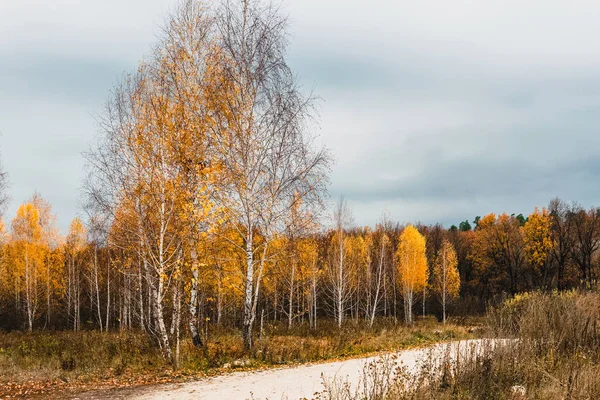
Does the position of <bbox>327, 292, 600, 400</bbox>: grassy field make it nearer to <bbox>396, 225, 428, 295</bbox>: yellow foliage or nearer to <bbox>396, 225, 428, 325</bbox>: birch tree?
<bbox>396, 225, 428, 325</bbox>: birch tree

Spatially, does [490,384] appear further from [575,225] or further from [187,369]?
[575,225]

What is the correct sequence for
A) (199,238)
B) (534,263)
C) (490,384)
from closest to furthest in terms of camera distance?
(490,384)
(199,238)
(534,263)

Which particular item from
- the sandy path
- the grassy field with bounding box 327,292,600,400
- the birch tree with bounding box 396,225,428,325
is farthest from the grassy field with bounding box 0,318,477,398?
the birch tree with bounding box 396,225,428,325

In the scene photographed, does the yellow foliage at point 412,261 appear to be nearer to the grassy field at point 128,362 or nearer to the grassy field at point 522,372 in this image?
the grassy field at point 128,362

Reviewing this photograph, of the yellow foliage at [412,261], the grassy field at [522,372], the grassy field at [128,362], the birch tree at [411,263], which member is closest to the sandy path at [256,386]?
the grassy field at [522,372]

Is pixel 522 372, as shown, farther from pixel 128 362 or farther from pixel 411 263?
pixel 411 263

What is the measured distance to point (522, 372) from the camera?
7.77m

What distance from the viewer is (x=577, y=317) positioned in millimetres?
10016

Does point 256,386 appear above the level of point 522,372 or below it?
below

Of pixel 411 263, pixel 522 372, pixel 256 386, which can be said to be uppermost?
pixel 522 372

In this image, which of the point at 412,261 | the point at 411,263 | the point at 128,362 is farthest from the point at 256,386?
the point at 412,261

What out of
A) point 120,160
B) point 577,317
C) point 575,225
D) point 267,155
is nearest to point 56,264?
point 120,160

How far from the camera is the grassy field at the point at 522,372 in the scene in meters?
6.43

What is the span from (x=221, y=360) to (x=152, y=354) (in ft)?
7.74
